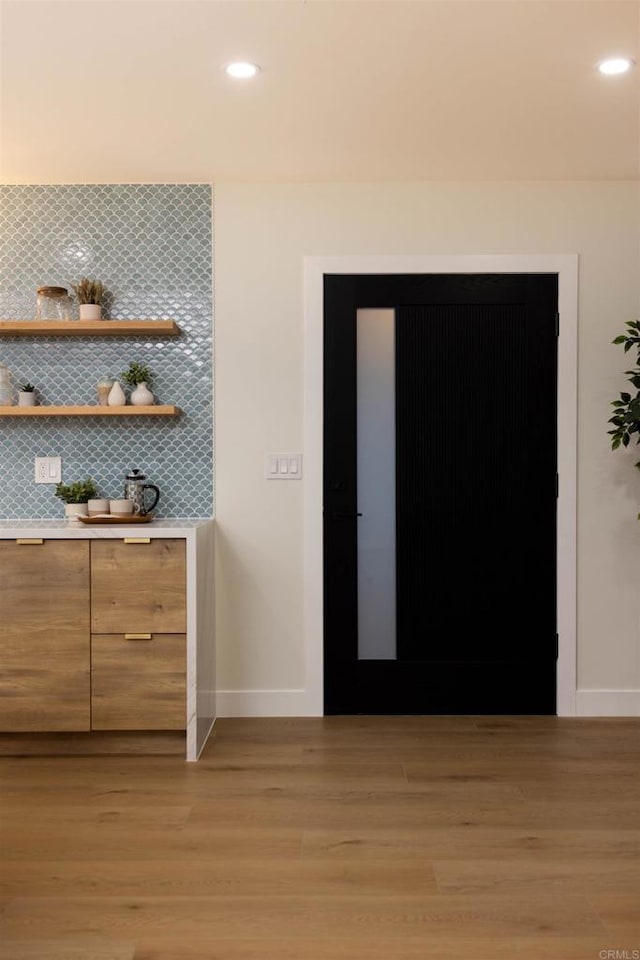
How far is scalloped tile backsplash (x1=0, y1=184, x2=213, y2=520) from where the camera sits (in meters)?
3.67

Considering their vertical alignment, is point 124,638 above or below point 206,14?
below

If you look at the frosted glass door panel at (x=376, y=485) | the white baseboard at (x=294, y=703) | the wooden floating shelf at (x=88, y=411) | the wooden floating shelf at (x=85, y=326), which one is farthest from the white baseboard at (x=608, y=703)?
the wooden floating shelf at (x=85, y=326)

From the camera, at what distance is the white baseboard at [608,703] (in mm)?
3680

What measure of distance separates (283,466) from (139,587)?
914 mm

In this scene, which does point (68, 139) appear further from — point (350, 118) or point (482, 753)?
point (482, 753)

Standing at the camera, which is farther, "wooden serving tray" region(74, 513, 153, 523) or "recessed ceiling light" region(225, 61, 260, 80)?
"wooden serving tray" region(74, 513, 153, 523)

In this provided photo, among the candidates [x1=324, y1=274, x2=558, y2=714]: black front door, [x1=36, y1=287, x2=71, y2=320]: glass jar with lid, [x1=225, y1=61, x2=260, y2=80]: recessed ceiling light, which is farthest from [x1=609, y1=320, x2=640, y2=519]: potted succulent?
[x1=36, y1=287, x2=71, y2=320]: glass jar with lid

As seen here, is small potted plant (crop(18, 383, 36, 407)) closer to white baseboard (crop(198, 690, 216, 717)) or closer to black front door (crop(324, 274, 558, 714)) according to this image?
black front door (crop(324, 274, 558, 714))

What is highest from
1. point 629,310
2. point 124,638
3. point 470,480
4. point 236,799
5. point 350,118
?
point 350,118

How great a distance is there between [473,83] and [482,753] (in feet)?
8.22

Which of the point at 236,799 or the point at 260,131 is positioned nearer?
the point at 236,799

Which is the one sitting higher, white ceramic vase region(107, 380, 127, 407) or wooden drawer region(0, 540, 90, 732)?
white ceramic vase region(107, 380, 127, 407)

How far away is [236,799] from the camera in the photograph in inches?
108

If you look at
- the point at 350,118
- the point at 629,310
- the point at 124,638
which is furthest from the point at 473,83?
the point at 124,638
